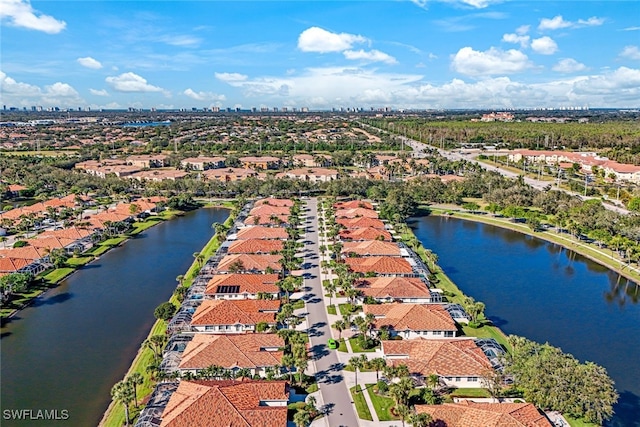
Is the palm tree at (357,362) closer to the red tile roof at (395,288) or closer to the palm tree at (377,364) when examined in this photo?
the palm tree at (377,364)

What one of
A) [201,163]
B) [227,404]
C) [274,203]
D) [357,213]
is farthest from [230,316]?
[201,163]

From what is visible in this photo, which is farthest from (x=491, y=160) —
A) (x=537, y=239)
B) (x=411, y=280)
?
(x=411, y=280)

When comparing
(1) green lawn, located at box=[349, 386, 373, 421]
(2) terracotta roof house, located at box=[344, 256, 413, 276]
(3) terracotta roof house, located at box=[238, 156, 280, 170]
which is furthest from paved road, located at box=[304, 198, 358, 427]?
(3) terracotta roof house, located at box=[238, 156, 280, 170]

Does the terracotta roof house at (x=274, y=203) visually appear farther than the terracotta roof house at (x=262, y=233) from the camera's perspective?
Yes

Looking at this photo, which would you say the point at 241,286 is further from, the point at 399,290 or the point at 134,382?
the point at 134,382

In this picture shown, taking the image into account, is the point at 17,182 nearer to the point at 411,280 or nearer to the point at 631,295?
the point at 411,280

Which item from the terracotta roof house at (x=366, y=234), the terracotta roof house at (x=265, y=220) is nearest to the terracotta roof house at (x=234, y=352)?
the terracotta roof house at (x=366, y=234)

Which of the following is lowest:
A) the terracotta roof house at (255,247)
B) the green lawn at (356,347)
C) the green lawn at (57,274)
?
the green lawn at (356,347)
